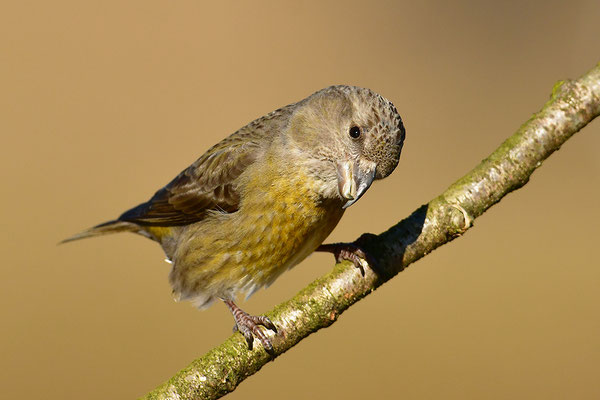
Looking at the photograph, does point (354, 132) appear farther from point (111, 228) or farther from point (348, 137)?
point (111, 228)

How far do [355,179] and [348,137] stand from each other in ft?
0.82

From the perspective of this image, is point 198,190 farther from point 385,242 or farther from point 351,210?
point 351,210

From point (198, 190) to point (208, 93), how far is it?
370 centimetres

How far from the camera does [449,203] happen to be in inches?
138

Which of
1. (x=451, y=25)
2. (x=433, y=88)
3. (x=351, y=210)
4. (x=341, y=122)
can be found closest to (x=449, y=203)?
(x=341, y=122)

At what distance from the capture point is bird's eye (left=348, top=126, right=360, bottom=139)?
11.7 feet

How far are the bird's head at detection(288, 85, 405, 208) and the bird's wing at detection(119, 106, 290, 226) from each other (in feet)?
0.97

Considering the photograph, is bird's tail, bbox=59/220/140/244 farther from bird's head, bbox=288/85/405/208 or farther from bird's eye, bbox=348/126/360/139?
bird's eye, bbox=348/126/360/139

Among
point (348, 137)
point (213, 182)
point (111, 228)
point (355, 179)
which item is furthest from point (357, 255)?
point (111, 228)

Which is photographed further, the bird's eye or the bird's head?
the bird's eye

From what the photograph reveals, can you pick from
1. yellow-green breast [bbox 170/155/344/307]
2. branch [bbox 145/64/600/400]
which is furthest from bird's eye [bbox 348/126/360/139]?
branch [bbox 145/64/600/400]

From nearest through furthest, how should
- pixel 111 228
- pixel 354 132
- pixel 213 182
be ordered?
pixel 354 132
pixel 213 182
pixel 111 228

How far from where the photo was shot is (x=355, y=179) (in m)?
3.47

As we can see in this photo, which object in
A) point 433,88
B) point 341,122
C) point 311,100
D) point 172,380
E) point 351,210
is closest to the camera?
point 172,380
